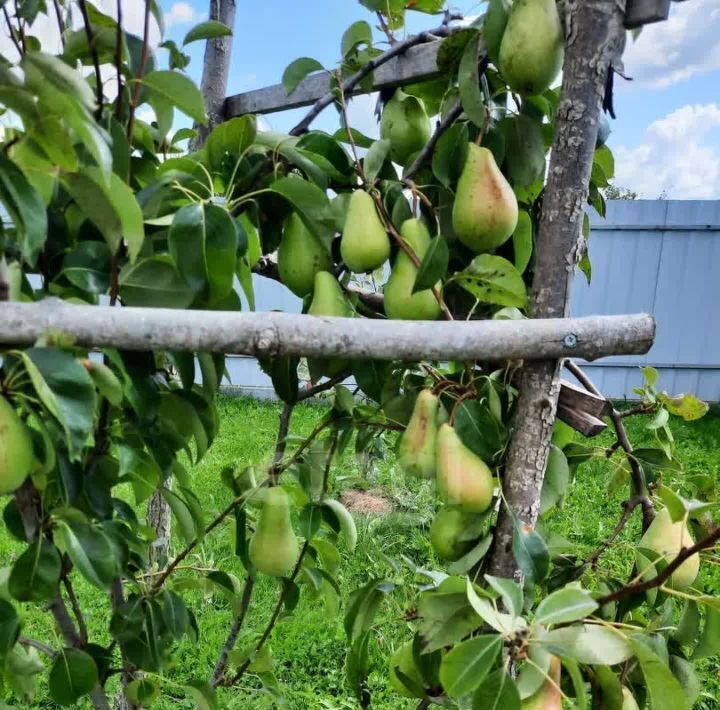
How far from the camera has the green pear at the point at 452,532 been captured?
2.26 ft

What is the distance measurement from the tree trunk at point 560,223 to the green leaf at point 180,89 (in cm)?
31

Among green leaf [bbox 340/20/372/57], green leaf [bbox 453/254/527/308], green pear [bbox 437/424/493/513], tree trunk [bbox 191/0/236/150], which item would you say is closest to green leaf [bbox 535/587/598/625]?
green pear [bbox 437/424/493/513]

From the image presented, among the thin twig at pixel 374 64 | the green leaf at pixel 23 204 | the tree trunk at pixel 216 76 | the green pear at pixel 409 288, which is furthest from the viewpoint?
the tree trunk at pixel 216 76

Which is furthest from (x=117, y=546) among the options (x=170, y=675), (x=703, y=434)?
(x=703, y=434)

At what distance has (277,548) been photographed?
0.79 metres

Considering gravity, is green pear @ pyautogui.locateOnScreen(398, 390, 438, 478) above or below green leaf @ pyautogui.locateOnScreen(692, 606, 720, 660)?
above

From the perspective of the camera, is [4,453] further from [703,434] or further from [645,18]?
[703,434]

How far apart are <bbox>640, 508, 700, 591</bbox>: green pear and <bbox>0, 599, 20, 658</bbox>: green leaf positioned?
24.1 inches

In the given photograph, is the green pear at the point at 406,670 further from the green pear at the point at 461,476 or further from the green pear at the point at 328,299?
the green pear at the point at 328,299

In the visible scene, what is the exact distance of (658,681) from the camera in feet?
1.78

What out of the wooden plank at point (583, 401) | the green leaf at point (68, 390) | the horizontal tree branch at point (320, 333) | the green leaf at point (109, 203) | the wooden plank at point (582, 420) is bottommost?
the wooden plank at point (582, 420)

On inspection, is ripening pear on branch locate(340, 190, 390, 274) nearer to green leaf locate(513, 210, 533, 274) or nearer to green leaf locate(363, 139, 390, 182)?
green leaf locate(363, 139, 390, 182)

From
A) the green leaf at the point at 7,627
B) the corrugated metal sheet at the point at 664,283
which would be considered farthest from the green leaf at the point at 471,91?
the corrugated metal sheet at the point at 664,283

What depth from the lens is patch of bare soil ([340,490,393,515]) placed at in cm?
282
